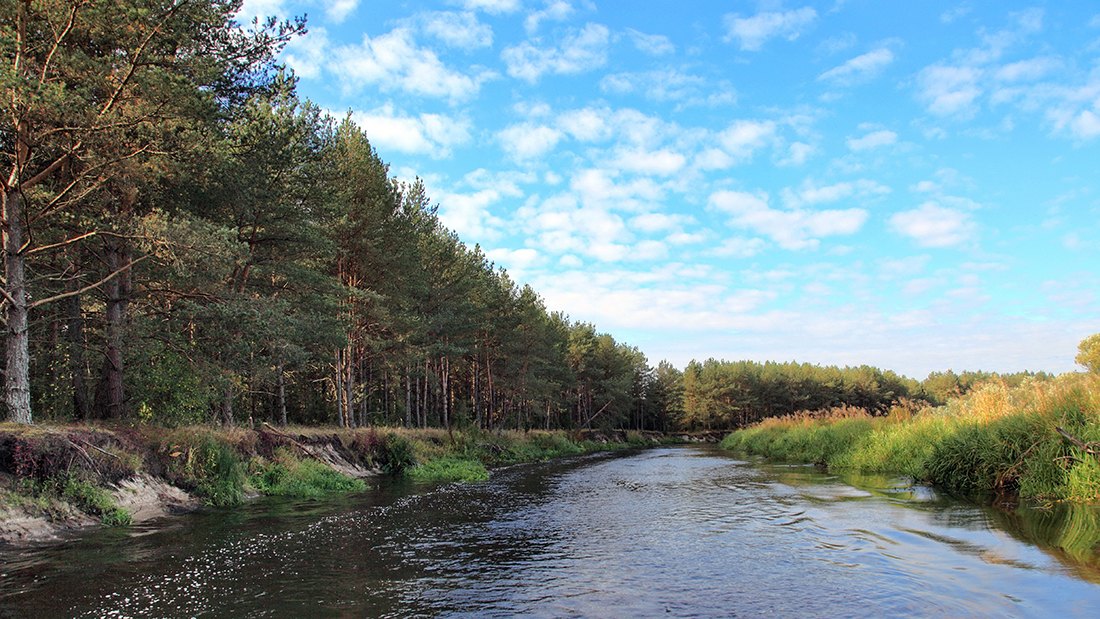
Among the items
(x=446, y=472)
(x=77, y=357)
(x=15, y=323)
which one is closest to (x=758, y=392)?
(x=446, y=472)

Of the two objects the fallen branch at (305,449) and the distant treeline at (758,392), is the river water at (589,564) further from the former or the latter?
the distant treeline at (758,392)

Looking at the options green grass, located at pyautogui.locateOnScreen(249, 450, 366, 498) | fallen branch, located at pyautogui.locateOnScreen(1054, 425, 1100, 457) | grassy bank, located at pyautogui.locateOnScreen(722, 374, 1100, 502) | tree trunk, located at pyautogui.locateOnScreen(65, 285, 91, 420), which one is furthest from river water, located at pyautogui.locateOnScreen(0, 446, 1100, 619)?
tree trunk, located at pyautogui.locateOnScreen(65, 285, 91, 420)

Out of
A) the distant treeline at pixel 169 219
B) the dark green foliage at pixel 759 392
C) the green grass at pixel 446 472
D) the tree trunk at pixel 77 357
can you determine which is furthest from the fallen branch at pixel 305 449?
the dark green foliage at pixel 759 392

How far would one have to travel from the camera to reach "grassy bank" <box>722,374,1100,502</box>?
31.8 feet

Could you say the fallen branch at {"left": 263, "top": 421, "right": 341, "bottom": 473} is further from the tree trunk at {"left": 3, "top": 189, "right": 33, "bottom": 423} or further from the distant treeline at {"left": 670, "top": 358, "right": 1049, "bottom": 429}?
the distant treeline at {"left": 670, "top": 358, "right": 1049, "bottom": 429}

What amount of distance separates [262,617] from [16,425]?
939 centimetres

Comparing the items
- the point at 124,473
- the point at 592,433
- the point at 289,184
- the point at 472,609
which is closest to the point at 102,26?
the point at 289,184

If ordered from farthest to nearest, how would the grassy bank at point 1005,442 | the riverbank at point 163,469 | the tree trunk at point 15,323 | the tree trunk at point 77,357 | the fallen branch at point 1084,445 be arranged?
the tree trunk at point 77,357
the tree trunk at point 15,323
the riverbank at point 163,469
the grassy bank at point 1005,442
the fallen branch at point 1084,445

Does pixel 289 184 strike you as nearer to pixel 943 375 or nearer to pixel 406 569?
pixel 406 569

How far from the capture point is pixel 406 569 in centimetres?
754

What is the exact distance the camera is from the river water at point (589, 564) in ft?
18.8

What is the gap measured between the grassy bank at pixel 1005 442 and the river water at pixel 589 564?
0.81 metres

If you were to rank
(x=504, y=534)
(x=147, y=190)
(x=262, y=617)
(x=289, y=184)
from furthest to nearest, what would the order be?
(x=289, y=184), (x=147, y=190), (x=504, y=534), (x=262, y=617)

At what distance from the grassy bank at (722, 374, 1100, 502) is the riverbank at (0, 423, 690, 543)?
14.7 metres
